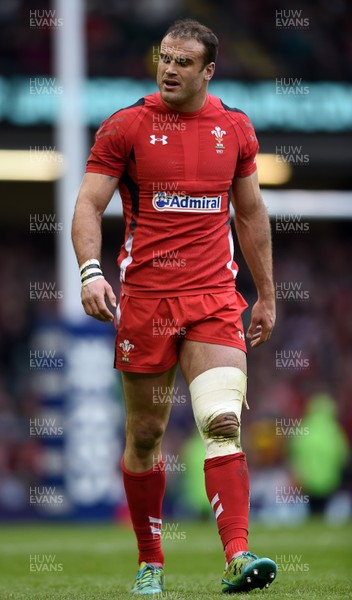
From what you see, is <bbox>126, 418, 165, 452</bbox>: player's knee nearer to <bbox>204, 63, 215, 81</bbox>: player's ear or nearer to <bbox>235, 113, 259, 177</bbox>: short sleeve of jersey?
<bbox>235, 113, 259, 177</bbox>: short sleeve of jersey

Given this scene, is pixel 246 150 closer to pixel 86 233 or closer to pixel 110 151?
pixel 110 151

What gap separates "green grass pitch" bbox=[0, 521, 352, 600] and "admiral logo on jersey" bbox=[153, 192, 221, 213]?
1664 mm

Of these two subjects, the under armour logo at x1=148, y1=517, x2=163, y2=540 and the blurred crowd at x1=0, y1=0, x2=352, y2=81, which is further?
the blurred crowd at x1=0, y1=0, x2=352, y2=81

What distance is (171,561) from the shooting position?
786 centimetres

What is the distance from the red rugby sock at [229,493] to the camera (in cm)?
496

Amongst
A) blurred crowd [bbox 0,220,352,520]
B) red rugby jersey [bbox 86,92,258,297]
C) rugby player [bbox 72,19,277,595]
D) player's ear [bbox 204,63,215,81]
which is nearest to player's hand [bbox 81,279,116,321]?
rugby player [bbox 72,19,277,595]

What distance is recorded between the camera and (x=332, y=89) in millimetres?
16750

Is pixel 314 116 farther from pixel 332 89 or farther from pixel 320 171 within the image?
pixel 320 171

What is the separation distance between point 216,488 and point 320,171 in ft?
44.3

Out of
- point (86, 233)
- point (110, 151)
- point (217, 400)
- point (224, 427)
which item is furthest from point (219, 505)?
point (110, 151)

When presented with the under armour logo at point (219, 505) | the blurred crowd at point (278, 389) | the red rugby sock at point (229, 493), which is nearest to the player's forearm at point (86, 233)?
the red rugby sock at point (229, 493)

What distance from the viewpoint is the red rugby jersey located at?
536 centimetres

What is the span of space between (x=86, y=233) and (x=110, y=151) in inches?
15.3

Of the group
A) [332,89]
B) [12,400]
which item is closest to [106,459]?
[12,400]
